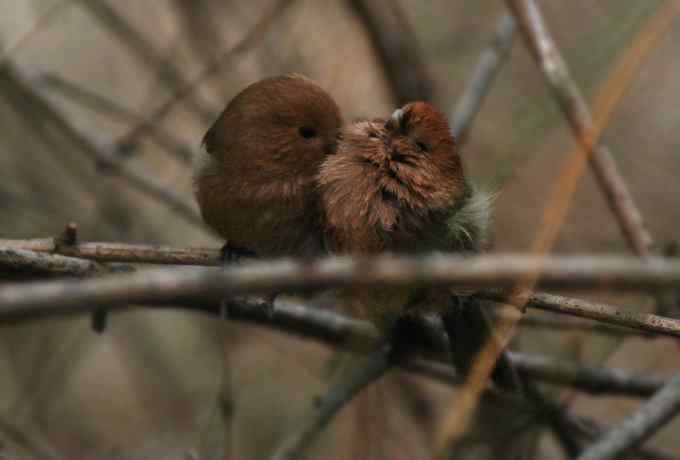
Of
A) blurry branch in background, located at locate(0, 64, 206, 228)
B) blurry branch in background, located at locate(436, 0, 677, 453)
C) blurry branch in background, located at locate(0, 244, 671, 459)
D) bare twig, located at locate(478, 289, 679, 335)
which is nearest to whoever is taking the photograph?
blurry branch in background, located at locate(436, 0, 677, 453)

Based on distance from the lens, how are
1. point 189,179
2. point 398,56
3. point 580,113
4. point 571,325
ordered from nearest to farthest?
point 580,113, point 571,325, point 398,56, point 189,179

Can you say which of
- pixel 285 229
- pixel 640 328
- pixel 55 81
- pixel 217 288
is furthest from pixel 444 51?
pixel 217 288

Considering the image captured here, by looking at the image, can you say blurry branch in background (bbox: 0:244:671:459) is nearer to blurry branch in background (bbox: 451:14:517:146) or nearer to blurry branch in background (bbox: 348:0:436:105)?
blurry branch in background (bbox: 451:14:517:146)

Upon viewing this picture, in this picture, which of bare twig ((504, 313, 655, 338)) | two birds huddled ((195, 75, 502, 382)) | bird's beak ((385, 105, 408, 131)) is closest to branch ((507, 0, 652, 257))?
bare twig ((504, 313, 655, 338))

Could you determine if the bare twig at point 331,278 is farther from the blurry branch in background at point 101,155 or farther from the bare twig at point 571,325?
the blurry branch in background at point 101,155

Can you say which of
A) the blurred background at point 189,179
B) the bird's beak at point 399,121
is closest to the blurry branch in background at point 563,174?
the bird's beak at point 399,121

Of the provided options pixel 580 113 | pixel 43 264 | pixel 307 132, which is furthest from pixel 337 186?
pixel 580 113

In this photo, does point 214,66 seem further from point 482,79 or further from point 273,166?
point 482,79

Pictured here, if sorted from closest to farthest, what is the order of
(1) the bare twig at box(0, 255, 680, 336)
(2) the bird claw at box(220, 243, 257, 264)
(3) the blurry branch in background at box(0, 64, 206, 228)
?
1. (1) the bare twig at box(0, 255, 680, 336)
2. (2) the bird claw at box(220, 243, 257, 264)
3. (3) the blurry branch in background at box(0, 64, 206, 228)
